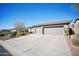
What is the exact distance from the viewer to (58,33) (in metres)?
5.68

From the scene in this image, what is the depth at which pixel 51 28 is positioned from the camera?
19.3ft

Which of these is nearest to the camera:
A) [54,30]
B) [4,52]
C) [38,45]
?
[4,52]

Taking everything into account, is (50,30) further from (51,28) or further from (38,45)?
(38,45)

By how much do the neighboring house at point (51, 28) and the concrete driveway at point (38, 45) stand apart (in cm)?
21

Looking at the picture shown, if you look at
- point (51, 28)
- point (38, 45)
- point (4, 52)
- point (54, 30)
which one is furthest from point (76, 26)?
point (4, 52)

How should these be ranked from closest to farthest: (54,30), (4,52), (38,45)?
(4,52), (38,45), (54,30)

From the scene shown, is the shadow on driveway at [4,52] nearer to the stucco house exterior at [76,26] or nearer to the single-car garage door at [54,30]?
the single-car garage door at [54,30]

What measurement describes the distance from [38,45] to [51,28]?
0.96 m

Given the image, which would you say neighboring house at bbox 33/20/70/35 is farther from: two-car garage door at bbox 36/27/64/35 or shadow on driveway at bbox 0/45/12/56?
shadow on driveway at bbox 0/45/12/56

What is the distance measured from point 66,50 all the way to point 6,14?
7.70 ft

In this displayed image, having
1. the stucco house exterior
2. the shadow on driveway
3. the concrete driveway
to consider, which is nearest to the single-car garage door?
the concrete driveway

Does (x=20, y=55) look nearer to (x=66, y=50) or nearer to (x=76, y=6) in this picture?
(x=66, y=50)

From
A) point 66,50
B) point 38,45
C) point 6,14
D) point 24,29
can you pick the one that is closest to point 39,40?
point 38,45

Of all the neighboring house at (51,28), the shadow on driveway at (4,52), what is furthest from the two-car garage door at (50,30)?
the shadow on driveway at (4,52)
